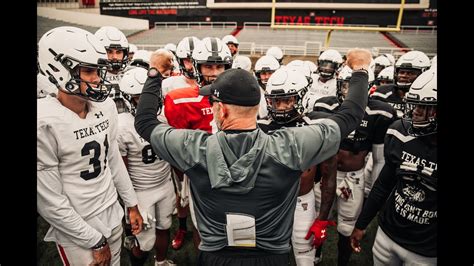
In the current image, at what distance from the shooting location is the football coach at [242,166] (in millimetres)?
1449

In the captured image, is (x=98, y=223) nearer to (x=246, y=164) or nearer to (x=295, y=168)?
(x=246, y=164)

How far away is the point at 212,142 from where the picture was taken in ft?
4.79

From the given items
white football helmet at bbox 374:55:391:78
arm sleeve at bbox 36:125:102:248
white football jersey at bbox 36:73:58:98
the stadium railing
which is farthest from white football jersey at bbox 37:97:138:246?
the stadium railing

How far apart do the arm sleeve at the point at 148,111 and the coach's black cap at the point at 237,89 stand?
1.39ft

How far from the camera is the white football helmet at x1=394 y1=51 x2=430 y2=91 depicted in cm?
407

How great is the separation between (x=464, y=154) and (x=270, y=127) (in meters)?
1.58

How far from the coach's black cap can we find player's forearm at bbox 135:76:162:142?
0.42 meters

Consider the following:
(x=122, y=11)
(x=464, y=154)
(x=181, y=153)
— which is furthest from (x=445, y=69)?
(x=122, y=11)

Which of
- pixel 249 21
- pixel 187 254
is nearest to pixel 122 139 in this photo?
pixel 187 254

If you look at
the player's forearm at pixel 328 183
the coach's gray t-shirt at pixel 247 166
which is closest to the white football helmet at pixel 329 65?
Result: the player's forearm at pixel 328 183

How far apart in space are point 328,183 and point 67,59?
91.1 inches

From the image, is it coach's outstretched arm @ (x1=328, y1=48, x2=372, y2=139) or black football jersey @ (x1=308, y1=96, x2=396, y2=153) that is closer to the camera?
coach's outstretched arm @ (x1=328, y1=48, x2=372, y2=139)

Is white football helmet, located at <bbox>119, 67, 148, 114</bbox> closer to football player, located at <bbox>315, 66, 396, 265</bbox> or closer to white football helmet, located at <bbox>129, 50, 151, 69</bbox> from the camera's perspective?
football player, located at <bbox>315, 66, 396, 265</bbox>

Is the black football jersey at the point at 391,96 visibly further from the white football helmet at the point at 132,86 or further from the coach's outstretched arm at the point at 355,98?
the white football helmet at the point at 132,86
